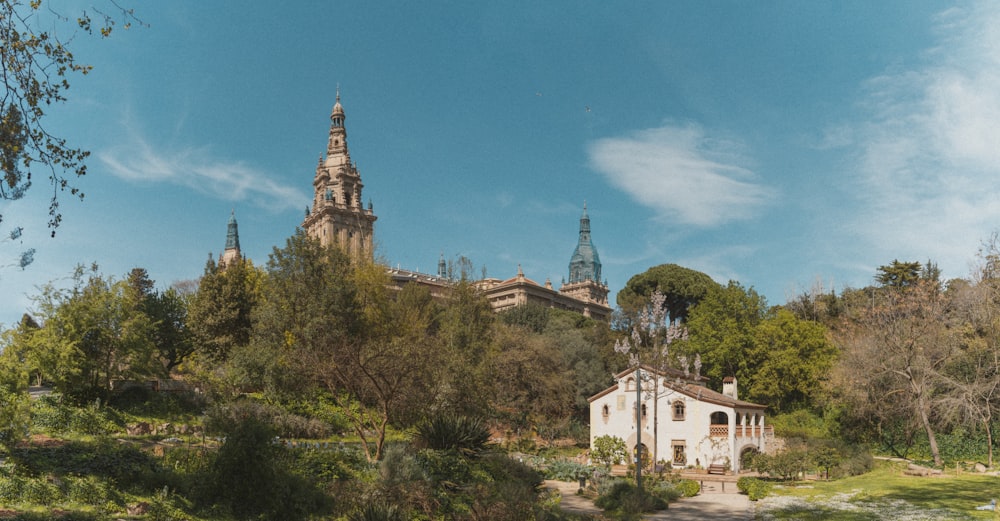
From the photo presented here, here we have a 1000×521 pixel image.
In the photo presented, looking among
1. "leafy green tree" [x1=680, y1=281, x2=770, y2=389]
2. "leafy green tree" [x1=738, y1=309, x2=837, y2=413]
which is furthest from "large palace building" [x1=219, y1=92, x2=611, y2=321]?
"leafy green tree" [x1=738, y1=309, x2=837, y2=413]

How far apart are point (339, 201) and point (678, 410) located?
66.0 meters

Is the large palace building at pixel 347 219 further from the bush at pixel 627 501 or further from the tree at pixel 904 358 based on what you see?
the bush at pixel 627 501

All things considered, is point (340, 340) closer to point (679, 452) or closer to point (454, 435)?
point (454, 435)

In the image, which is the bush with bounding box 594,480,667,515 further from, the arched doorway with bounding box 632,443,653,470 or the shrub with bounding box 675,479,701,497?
the arched doorway with bounding box 632,443,653,470

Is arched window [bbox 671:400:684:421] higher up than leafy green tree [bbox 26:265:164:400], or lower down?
lower down

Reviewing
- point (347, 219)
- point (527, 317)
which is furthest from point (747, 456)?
point (347, 219)

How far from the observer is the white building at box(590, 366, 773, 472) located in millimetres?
39469

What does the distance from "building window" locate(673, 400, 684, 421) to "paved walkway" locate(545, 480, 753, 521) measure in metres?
9.08

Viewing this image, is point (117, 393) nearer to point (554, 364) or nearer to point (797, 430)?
point (554, 364)

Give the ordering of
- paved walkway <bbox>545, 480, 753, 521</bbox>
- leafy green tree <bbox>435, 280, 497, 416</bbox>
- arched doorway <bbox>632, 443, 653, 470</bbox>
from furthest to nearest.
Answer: arched doorway <bbox>632, 443, 653, 470</bbox> < leafy green tree <bbox>435, 280, 497, 416</bbox> < paved walkway <bbox>545, 480, 753, 521</bbox>

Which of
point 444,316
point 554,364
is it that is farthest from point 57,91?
point 554,364

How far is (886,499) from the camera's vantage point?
23.2m

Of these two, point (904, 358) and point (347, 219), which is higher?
point (347, 219)


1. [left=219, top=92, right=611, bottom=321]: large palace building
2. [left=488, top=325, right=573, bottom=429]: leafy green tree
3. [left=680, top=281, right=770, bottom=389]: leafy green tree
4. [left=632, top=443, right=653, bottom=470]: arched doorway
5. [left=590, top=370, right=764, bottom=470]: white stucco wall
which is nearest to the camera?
[left=632, top=443, right=653, bottom=470]: arched doorway
